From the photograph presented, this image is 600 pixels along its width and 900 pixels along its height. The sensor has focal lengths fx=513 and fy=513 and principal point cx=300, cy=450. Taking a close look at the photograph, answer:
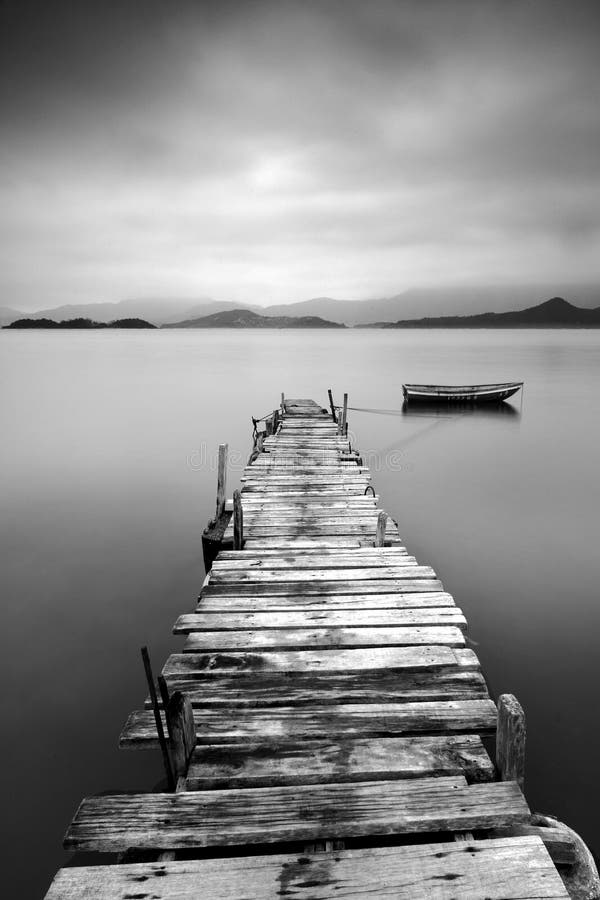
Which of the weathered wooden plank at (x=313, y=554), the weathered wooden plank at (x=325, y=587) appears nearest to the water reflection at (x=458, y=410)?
the weathered wooden plank at (x=313, y=554)

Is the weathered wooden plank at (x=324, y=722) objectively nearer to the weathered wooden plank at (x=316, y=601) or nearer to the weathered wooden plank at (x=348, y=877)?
the weathered wooden plank at (x=348, y=877)

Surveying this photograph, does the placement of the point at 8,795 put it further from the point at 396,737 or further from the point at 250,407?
the point at 250,407

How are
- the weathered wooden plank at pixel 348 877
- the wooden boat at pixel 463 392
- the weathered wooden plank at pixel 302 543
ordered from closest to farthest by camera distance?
the weathered wooden plank at pixel 348 877 < the weathered wooden plank at pixel 302 543 < the wooden boat at pixel 463 392

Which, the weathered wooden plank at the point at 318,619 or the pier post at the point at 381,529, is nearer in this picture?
the weathered wooden plank at the point at 318,619

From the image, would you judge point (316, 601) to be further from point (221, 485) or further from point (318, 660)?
point (221, 485)

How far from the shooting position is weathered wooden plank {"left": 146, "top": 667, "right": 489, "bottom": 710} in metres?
4.64

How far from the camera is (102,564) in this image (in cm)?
1185

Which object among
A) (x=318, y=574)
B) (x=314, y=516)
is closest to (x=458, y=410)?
(x=314, y=516)

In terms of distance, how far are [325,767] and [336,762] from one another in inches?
3.8

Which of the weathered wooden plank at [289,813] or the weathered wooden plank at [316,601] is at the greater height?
the weathered wooden plank at [316,601]

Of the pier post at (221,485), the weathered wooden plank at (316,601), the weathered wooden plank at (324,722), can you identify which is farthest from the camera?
the pier post at (221,485)

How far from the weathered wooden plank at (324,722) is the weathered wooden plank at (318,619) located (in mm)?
1186

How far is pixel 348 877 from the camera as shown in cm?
306

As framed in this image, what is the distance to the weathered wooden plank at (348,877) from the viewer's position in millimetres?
2998
